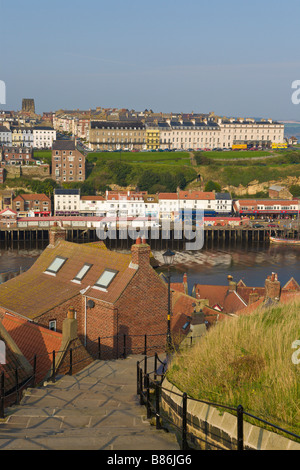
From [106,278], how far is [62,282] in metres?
1.54

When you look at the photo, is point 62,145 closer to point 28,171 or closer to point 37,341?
point 28,171

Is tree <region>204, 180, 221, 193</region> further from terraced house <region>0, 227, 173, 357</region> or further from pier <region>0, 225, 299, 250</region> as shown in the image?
terraced house <region>0, 227, 173, 357</region>

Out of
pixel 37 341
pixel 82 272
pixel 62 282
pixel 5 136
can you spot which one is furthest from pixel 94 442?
pixel 5 136

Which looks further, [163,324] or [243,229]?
[243,229]

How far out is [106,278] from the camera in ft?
47.0

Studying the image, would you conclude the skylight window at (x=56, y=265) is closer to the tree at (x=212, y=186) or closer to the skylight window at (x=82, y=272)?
the skylight window at (x=82, y=272)

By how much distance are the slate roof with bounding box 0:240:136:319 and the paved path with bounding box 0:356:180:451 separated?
10.9ft

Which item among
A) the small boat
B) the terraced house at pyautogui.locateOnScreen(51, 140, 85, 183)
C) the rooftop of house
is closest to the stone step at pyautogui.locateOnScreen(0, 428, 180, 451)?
the rooftop of house

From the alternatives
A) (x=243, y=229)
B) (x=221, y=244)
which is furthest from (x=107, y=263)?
(x=243, y=229)

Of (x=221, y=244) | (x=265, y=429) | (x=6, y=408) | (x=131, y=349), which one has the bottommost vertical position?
(x=221, y=244)

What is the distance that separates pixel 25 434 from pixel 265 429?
2855 millimetres

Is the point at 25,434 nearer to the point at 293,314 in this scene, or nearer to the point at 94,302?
the point at 293,314

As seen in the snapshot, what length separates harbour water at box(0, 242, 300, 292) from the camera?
150ft

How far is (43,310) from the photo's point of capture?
1347cm
